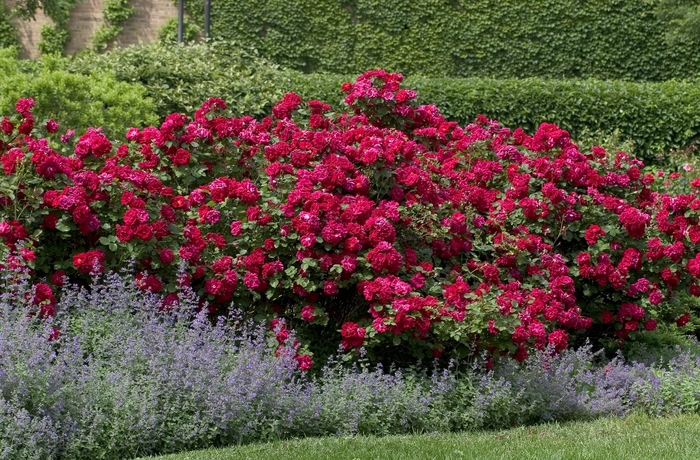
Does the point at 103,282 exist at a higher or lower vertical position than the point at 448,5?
lower

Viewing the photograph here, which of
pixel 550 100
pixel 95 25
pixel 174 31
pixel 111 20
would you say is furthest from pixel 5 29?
pixel 550 100

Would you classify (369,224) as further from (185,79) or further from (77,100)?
(185,79)

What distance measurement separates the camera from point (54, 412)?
13.8 feet

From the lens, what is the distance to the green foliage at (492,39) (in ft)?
58.5

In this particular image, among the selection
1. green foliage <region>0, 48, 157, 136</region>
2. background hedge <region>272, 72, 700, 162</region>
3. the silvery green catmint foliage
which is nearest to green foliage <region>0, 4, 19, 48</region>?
background hedge <region>272, 72, 700, 162</region>

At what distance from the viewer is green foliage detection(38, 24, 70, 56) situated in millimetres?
17828

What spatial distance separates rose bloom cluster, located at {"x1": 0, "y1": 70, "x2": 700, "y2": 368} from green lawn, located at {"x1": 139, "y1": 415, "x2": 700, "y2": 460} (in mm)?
572

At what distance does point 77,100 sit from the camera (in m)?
8.40

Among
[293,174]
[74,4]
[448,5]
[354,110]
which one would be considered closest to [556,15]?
[448,5]

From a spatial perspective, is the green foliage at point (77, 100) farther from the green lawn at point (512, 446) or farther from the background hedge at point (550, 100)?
the green lawn at point (512, 446)

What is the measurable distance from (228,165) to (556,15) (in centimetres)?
1293

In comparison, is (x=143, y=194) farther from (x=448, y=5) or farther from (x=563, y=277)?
(x=448, y=5)

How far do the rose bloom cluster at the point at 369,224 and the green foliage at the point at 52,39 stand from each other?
40.4 feet

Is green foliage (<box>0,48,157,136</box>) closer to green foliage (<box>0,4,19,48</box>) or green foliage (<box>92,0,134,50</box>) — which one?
green foliage (<box>92,0,134,50</box>)
